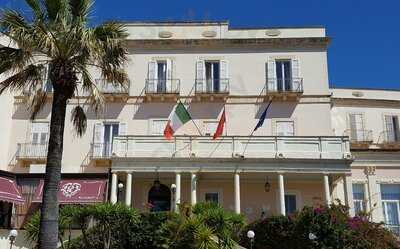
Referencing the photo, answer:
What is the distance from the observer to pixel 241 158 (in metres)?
25.1

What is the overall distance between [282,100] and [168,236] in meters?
15.8

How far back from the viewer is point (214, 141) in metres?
26.0

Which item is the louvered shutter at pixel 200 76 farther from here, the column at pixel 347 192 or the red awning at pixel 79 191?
the column at pixel 347 192

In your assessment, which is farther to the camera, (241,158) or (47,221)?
(241,158)

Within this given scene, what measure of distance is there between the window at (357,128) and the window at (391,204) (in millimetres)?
7900

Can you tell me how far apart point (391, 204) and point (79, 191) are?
17.0 metres

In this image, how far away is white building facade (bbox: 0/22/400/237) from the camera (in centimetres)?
2517

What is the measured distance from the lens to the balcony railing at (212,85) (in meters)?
29.8

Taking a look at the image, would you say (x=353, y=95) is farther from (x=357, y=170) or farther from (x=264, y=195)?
(x=264, y=195)

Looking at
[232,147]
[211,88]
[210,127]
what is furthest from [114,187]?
[211,88]

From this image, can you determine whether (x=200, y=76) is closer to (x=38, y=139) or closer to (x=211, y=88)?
(x=211, y=88)

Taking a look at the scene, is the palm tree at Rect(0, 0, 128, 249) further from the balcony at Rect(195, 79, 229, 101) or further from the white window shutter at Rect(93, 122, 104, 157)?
the balcony at Rect(195, 79, 229, 101)

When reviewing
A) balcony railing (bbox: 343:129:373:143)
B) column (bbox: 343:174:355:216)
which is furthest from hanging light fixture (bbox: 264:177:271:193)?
balcony railing (bbox: 343:129:373:143)

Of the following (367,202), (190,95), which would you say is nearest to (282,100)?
(190,95)
